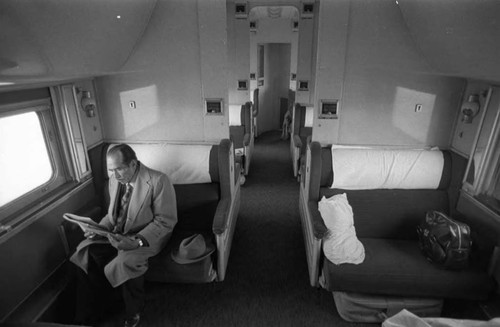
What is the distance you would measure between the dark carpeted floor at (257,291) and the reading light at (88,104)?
5.95ft

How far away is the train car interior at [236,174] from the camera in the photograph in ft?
7.41

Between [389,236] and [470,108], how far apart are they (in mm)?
1369

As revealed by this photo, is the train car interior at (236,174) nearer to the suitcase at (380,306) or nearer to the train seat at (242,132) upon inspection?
the suitcase at (380,306)

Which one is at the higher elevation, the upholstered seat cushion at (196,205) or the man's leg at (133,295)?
the upholstered seat cushion at (196,205)

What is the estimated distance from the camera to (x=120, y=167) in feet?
7.70

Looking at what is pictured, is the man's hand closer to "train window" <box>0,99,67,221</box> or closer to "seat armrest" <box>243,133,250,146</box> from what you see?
"train window" <box>0,99,67,221</box>

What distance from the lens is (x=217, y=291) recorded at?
9.25 ft

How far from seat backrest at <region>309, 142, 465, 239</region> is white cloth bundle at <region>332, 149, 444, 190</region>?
4cm

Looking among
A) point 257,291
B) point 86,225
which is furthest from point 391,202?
point 86,225

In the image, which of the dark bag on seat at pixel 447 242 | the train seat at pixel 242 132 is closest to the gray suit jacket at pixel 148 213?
the dark bag on seat at pixel 447 242

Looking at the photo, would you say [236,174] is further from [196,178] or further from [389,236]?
[389,236]

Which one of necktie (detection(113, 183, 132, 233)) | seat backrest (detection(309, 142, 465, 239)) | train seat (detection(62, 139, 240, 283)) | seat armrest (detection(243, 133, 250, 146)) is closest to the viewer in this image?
necktie (detection(113, 183, 132, 233))

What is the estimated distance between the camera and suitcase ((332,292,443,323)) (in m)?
2.41

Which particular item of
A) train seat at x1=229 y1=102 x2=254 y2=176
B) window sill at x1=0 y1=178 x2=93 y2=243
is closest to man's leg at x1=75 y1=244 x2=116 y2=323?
window sill at x1=0 y1=178 x2=93 y2=243
